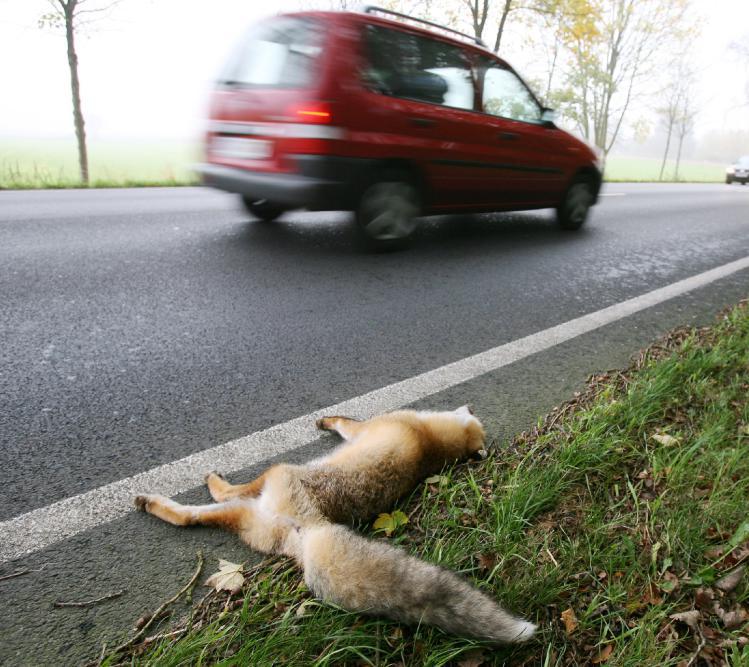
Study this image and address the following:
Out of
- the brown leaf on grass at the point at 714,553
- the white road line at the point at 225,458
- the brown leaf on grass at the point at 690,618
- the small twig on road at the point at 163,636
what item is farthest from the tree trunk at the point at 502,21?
the small twig on road at the point at 163,636

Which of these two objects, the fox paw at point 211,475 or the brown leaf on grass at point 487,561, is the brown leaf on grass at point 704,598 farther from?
the fox paw at point 211,475

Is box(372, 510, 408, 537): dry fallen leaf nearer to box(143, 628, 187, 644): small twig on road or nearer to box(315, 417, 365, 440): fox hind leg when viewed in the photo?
box(315, 417, 365, 440): fox hind leg

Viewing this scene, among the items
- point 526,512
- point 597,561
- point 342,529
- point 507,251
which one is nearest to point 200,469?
point 342,529

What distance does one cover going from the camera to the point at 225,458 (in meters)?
Result: 2.16

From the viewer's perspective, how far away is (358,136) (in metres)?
4.74

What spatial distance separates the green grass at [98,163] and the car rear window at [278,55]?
1.05 metres

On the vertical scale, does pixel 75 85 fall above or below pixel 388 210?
above

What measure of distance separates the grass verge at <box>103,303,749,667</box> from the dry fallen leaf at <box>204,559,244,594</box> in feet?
0.10

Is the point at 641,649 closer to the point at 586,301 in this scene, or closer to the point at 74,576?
the point at 74,576

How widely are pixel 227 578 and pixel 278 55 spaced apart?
4577 mm

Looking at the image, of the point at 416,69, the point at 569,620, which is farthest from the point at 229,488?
the point at 416,69

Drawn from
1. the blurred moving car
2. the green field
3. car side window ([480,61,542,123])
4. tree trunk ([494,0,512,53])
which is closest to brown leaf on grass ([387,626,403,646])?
the green field

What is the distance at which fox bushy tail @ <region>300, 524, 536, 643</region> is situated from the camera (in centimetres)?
133

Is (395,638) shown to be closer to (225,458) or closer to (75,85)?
(225,458)
